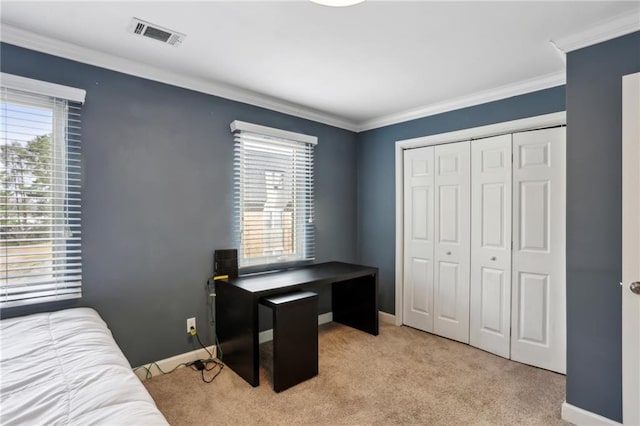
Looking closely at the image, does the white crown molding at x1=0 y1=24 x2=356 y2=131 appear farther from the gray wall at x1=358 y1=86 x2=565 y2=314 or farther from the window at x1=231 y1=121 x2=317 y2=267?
the gray wall at x1=358 y1=86 x2=565 y2=314

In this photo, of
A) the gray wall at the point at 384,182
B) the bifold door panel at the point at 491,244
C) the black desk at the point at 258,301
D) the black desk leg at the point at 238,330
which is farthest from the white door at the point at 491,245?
the black desk leg at the point at 238,330

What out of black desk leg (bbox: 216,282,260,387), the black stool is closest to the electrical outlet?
black desk leg (bbox: 216,282,260,387)

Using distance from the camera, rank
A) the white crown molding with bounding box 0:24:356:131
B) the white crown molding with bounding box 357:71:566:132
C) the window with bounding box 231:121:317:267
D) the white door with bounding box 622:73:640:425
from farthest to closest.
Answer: the window with bounding box 231:121:317:267 → the white crown molding with bounding box 357:71:566:132 → the white crown molding with bounding box 0:24:356:131 → the white door with bounding box 622:73:640:425

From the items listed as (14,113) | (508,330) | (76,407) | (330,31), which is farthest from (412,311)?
(14,113)

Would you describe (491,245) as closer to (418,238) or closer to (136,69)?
(418,238)

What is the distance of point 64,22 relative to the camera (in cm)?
183

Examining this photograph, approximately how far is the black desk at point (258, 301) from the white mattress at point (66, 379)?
88 centimetres

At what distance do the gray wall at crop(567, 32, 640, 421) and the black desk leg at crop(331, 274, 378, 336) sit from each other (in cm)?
166

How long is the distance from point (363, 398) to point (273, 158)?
7.24ft

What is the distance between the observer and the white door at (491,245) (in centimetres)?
282

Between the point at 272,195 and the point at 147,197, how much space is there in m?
1.13

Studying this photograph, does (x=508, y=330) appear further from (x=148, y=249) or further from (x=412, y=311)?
(x=148, y=249)

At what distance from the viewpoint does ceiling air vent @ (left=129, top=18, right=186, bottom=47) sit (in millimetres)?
1849

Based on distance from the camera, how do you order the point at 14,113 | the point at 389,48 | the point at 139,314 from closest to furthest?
the point at 14,113, the point at 389,48, the point at 139,314
